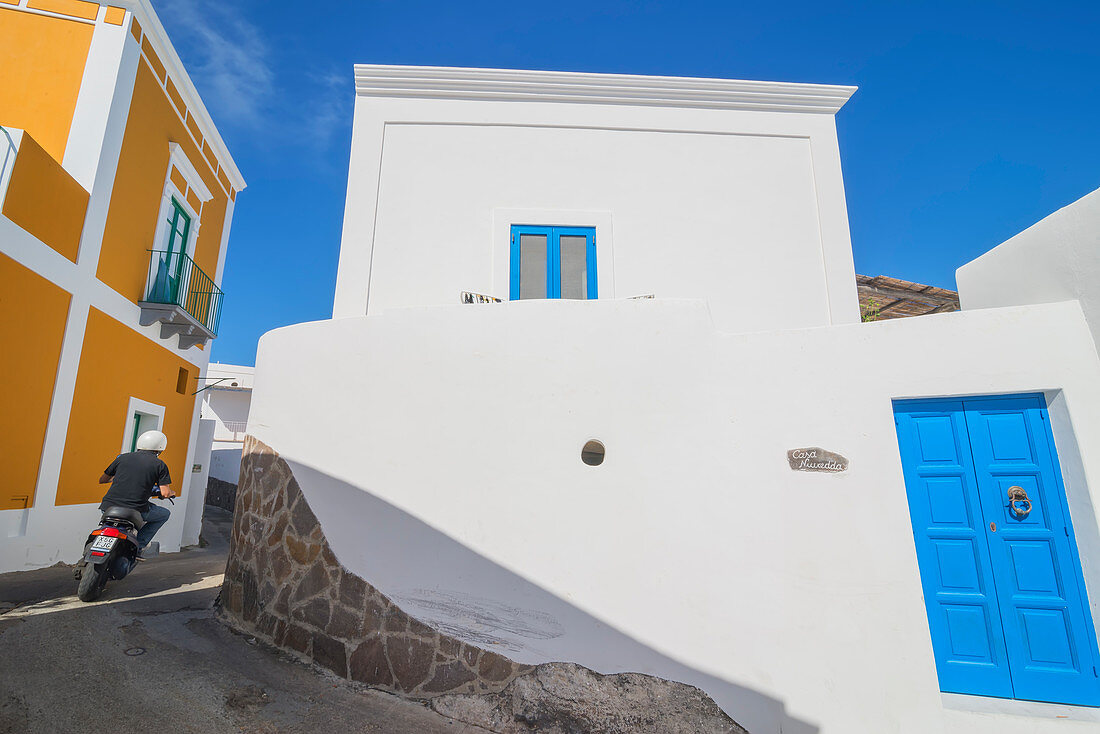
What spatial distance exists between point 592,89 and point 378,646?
271 inches

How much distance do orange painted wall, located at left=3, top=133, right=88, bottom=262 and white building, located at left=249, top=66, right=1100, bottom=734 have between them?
479 cm

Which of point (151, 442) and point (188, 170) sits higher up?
point (188, 170)

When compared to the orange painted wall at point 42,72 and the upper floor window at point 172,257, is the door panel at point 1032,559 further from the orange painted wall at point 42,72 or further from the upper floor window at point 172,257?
the upper floor window at point 172,257

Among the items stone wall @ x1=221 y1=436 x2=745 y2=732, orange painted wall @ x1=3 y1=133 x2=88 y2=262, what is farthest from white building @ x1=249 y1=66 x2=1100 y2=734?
orange painted wall @ x1=3 y1=133 x2=88 y2=262

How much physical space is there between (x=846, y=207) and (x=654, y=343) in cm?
486

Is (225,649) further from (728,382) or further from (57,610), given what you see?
(728,382)

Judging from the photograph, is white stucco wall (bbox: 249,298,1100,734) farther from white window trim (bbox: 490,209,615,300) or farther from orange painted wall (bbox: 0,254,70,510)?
orange painted wall (bbox: 0,254,70,510)

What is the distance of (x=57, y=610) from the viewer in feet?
15.9

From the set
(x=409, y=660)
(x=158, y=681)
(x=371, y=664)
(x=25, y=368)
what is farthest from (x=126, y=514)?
(x=25, y=368)

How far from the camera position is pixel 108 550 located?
5039mm

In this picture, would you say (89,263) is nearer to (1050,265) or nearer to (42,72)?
(42,72)

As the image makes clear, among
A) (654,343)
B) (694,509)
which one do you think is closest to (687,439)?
(694,509)

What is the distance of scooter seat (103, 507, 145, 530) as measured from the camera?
517cm

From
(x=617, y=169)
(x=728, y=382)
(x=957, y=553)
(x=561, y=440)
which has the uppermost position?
(x=617, y=169)
